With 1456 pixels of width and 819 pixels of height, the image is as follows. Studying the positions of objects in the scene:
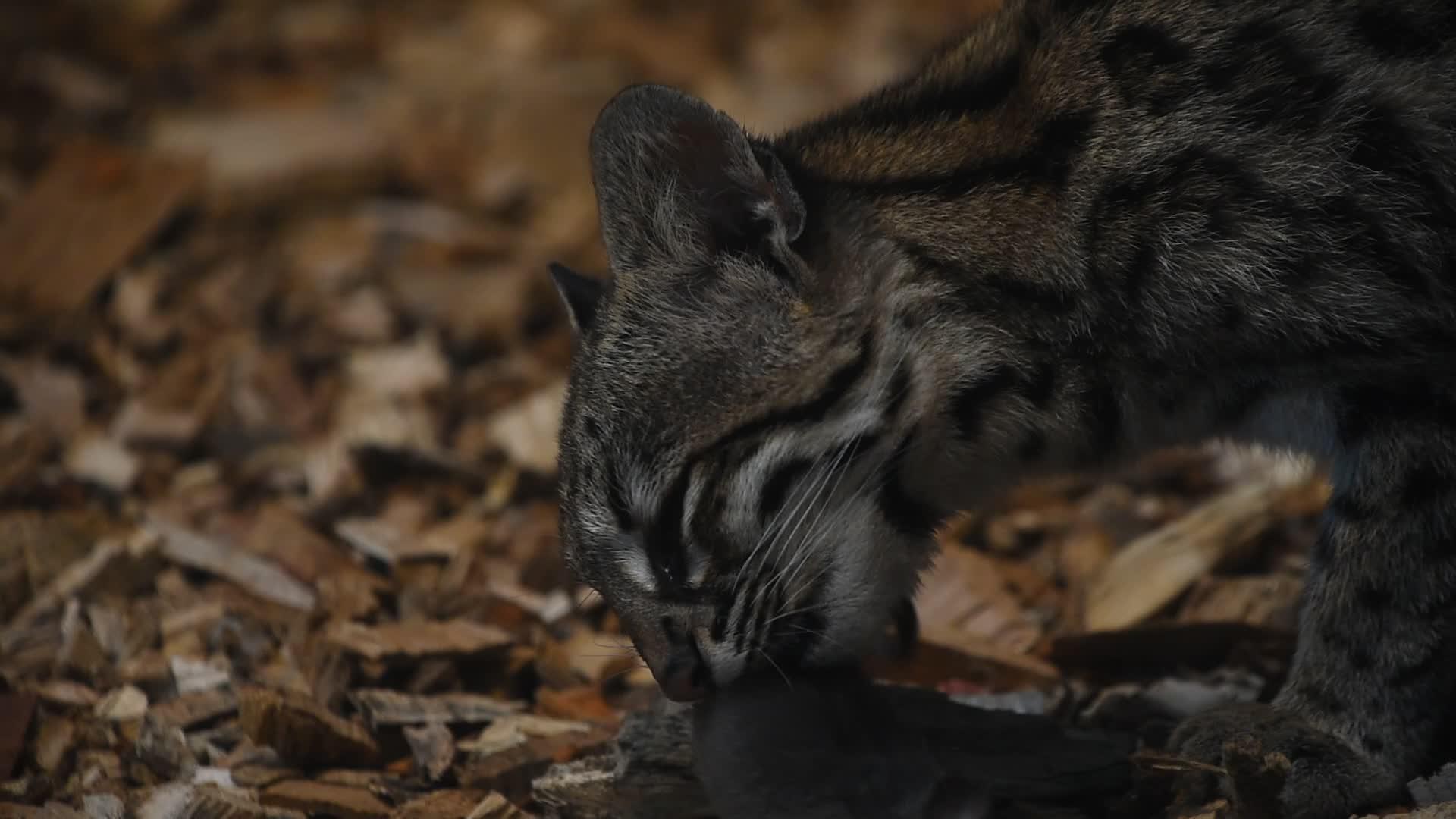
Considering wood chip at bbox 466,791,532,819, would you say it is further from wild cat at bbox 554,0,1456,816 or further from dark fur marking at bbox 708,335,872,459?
dark fur marking at bbox 708,335,872,459

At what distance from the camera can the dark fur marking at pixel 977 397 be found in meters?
4.16

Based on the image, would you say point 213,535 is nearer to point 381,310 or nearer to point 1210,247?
point 381,310

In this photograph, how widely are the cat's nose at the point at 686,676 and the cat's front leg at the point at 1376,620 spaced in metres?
1.28

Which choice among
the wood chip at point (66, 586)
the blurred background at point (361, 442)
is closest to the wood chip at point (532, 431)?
the blurred background at point (361, 442)

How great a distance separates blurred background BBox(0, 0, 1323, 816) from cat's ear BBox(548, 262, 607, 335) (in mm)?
1106

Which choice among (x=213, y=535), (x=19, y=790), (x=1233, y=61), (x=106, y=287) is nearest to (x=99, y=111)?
(x=106, y=287)

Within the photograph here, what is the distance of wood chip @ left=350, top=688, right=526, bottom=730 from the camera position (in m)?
4.76

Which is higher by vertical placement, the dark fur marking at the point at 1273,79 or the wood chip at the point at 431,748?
the dark fur marking at the point at 1273,79

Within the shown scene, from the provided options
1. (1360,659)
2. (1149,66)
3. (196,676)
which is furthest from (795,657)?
(196,676)

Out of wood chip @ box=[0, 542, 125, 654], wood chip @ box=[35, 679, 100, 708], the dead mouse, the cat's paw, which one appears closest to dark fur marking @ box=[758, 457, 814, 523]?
the dead mouse

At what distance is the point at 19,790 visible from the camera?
433cm

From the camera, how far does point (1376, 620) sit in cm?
408

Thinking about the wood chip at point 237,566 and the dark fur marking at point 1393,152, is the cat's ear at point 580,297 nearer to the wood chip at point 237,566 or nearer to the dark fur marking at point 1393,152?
the wood chip at point 237,566

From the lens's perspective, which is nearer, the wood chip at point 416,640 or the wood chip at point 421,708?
the wood chip at point 421,708
